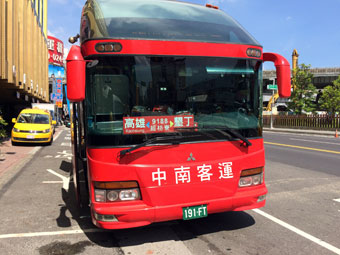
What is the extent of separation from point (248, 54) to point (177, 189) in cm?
206

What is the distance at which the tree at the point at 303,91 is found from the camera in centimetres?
3931

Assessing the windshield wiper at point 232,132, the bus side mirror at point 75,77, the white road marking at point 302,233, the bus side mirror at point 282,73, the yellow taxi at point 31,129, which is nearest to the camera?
the bus side mirror at point 75,77

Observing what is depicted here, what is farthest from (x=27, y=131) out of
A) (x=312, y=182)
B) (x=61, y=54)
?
(x=61, y=54)

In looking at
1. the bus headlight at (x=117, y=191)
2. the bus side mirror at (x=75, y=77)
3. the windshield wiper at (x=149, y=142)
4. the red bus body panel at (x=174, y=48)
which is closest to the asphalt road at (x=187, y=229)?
the bus headlight at (x=117, y=191)

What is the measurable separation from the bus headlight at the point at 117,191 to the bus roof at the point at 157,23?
1759mm

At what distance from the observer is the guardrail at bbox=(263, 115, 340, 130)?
28.1 metres

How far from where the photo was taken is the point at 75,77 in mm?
3486

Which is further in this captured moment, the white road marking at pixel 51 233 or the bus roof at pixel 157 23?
the white road marking at pixel 51 233

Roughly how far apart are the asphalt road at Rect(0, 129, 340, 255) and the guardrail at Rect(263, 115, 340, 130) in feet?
76.7

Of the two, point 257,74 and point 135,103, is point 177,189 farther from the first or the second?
point 257,74

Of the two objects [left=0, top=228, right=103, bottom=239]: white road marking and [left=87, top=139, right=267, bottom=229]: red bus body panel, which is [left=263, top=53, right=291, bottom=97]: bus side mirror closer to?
[left=87, top=139, right=267, bottom=229]: red bus body panel

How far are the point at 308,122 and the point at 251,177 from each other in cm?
2986

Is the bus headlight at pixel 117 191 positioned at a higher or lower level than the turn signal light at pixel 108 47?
→ lower

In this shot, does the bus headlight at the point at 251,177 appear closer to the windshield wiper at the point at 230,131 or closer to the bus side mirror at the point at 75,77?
the windshield wiper at the point at 230,131
